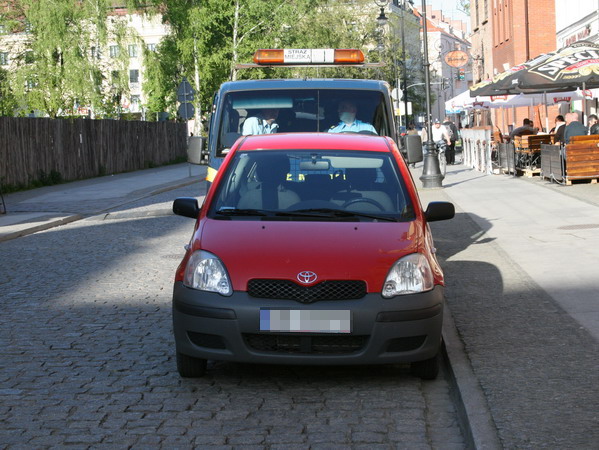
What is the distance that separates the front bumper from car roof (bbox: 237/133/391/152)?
5.23 ft

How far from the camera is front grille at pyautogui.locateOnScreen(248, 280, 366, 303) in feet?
19.8

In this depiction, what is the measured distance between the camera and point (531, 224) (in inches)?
591

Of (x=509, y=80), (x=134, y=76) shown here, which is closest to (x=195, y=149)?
(x=509, y=80)

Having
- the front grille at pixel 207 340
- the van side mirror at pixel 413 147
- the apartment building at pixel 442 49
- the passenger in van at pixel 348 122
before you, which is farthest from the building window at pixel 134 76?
the front grille at pixel 207 340

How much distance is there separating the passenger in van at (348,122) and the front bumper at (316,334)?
17.4 feet

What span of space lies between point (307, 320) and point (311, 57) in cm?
819

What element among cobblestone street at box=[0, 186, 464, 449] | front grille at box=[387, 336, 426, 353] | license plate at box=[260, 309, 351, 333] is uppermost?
license plate at box=[260, 309, 351, 333]

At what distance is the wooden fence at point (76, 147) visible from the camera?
97.6 ft

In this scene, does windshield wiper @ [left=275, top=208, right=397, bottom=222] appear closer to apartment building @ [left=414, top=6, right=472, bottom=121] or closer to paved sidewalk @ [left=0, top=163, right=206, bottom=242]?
paved sidewalk @ [left=0, top=163, right=206, bottom=242]

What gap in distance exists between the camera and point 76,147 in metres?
35.9

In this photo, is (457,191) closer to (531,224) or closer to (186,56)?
(531,224)

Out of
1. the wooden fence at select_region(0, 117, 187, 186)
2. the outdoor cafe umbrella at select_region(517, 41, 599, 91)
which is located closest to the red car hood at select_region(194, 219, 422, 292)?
the outdoor cafe umbrella at select_region(517, 41, 599, 91)

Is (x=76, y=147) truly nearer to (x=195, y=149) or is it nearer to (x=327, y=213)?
(x=195, y=149)

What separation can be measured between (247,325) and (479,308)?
119 inches
